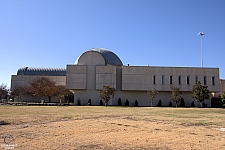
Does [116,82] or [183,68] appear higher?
[183,68]

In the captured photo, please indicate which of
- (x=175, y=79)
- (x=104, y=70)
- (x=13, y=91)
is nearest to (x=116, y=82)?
(x=104, y=70)

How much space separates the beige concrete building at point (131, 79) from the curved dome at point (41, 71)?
22.1m

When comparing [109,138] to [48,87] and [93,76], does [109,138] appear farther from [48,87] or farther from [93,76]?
[48,87]

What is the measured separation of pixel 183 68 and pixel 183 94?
6.87 meters

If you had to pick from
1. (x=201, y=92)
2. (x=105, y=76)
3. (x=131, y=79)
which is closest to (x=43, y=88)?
(x=105, y=76)

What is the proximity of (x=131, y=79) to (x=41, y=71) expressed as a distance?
1404 inches

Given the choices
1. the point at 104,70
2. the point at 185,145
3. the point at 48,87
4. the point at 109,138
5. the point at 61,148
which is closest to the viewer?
the point at 61,148

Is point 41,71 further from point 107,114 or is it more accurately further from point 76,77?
point 107,114

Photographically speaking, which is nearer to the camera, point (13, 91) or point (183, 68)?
point (183, 68)

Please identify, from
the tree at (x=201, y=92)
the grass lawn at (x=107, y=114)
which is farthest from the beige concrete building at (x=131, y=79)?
the grass lawn at (x=107, y=114)

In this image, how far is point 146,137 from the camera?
10359mm

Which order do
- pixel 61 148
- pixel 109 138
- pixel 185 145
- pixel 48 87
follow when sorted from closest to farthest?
pixel 61 148 < pixel 185 145 < pixel 109 138 < pixel 48 87

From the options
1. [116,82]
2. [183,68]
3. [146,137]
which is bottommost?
[146,137]

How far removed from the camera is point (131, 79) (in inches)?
2201
